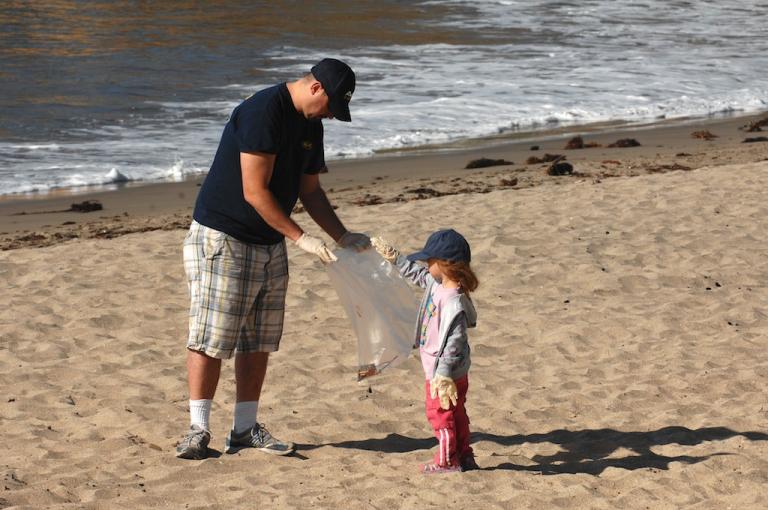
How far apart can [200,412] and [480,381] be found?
1637 millimetres

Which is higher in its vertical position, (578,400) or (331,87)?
(331,87)

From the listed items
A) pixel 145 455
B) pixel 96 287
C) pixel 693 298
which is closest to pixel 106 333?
pixel 96 287

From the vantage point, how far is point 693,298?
7.20m

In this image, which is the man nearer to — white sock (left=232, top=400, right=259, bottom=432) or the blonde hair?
white sock (left=232, top=400, right=259, bottom=432)

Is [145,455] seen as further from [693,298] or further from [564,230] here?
[564,230]

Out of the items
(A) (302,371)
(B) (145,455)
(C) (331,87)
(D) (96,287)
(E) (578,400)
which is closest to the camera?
(C) (331,87)

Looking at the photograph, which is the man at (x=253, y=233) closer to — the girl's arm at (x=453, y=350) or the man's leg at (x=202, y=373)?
the man's leg at (x=202, y=373)

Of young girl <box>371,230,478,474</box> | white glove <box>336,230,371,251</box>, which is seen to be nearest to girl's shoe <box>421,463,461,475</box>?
young girl <box>371,230,478,474</box>

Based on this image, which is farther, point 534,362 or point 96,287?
point 96,287

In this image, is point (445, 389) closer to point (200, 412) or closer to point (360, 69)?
point (200, 412)

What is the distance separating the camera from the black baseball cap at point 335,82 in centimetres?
442

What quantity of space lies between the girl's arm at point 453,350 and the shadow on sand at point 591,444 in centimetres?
59

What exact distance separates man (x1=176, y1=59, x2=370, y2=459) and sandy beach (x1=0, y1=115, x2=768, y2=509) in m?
0.32

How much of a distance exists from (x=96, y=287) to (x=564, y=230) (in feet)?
11.2
